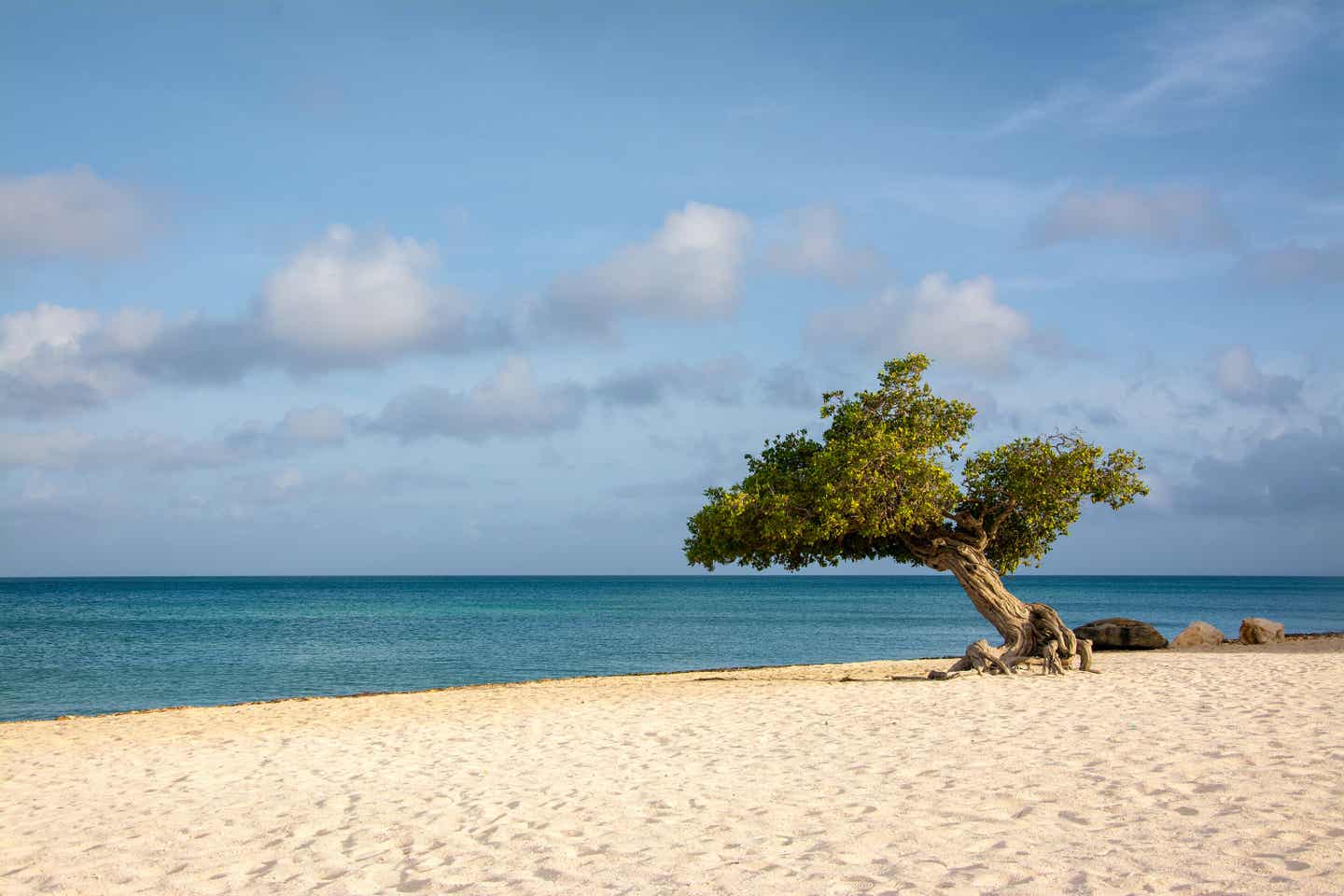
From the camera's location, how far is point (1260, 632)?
102ft

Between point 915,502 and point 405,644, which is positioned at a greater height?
point 915,502

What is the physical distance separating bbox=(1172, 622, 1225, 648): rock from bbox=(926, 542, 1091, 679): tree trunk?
11.5 metres

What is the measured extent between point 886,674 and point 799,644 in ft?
79.2

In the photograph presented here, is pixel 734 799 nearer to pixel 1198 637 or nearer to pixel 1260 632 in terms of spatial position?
pixel 1198 637

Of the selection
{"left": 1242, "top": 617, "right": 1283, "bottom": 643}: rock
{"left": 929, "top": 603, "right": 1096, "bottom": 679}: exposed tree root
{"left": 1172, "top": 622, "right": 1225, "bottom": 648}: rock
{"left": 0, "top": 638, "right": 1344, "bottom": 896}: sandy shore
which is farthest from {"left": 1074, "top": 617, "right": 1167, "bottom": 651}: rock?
{"left": 0, "top": 638, "right": 1344, "bottom": 896}: sandy shore

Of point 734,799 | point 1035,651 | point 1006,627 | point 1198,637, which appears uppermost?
point 1006,627

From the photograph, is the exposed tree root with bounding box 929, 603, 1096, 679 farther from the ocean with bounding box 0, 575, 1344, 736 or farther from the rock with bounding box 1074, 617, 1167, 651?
the ocean with bounding box 0, 575, 1344, 736

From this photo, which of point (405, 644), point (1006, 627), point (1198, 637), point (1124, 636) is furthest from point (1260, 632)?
point (405, 644)

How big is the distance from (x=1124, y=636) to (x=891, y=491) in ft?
43.9

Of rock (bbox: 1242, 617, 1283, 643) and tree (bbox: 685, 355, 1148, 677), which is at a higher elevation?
tree (bbox: 685, 355, 1148, 677)

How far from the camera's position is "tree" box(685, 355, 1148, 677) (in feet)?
67.5

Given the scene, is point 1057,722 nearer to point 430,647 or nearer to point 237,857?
point 237,857

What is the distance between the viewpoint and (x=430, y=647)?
153 feet

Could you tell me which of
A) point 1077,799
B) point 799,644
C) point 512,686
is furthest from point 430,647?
point 1077,799
